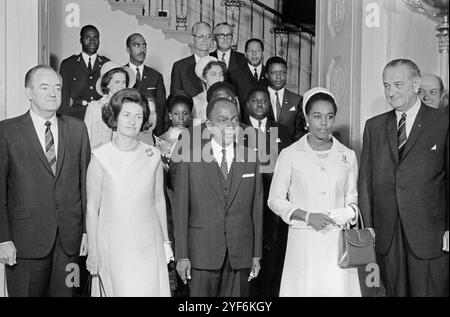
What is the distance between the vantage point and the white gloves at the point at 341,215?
536 centimetres

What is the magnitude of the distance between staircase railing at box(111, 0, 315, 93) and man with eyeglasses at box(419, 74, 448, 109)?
4.93 metres

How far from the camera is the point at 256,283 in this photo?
6.73m

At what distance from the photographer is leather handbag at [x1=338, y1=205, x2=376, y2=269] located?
5.26 m

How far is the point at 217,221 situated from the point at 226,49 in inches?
121

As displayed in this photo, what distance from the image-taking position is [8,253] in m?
5.45

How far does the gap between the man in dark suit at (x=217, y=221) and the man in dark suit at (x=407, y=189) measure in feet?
2.70

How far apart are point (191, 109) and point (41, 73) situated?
1.61 metres

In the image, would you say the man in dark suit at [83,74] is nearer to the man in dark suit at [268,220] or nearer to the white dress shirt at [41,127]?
the man in dark suit at [268,220]

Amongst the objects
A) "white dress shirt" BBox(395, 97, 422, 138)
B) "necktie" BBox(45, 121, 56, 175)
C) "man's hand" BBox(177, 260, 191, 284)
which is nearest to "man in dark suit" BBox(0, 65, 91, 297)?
"necktie" BBox(45, 121, 56, 175)

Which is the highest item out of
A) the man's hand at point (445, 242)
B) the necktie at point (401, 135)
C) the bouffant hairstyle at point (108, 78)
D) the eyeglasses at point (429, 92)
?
the bouffant hairstyle at point (108, 78)

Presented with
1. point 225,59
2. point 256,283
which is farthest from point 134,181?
point 225,59

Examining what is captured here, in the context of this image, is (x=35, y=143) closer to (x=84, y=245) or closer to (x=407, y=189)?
(x=84, y=245)

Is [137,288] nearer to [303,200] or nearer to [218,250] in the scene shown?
[218,250]

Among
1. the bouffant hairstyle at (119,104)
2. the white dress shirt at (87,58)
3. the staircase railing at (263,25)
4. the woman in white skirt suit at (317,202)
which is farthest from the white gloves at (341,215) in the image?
the staircase railing at (263,25)
